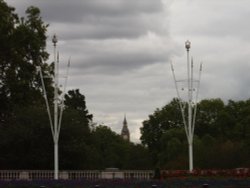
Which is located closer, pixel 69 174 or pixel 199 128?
pixel 69 174

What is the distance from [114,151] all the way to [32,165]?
59261mm

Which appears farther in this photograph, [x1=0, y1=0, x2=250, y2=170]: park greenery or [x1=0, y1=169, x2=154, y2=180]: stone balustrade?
[x1=0, y1=0, x2=250, y2=170]: park greenery

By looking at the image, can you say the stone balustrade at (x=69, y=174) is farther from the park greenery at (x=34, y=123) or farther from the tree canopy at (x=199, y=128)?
the tree canopy at (x=199, y=128)

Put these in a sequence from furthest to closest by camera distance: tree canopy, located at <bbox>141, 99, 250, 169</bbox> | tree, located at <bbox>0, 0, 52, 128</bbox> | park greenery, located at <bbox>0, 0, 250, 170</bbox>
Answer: tree canopy, located at <bbox>141, 99, 250, 169</bbox> < tree, located at <bbox>0, 0, 52, 128</bbox> < park greenery, located at <bbox>0, 0, 250, 170</bbox>

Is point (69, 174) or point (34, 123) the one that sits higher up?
point (34, 123)

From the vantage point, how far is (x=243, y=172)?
34719mm

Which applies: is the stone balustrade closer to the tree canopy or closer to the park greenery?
the park greenery

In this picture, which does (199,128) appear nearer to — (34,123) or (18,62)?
(18,62)

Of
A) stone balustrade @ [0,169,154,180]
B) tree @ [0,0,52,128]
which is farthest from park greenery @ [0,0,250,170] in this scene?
stone balustrade @ [0,169,154,180]

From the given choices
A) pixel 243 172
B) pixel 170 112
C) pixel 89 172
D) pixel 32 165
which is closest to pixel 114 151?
pixel 170 112

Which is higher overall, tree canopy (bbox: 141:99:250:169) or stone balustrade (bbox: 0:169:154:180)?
tree canopy (bbox: 141:99:250:169)

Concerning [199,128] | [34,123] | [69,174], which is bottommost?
[69,174]

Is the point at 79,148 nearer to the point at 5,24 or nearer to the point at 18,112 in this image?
the point at 18,112

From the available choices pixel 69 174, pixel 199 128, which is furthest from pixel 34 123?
pixel 199 128
